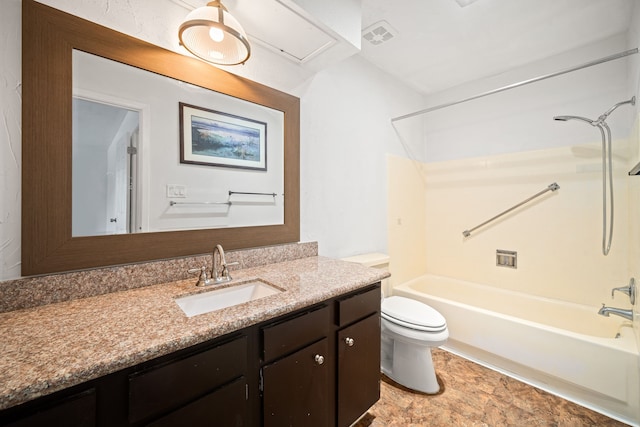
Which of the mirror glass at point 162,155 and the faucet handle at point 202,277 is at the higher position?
the mirror glass at point 162,155

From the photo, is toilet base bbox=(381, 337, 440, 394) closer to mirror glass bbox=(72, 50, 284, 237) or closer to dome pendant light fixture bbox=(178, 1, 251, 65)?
mirror glass bbox=(72, 50, 284, 237)

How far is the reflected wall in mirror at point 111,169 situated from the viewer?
894 millimetres

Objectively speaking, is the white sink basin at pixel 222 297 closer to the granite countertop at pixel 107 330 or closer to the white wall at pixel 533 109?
the granite countertop at pixel 107 330

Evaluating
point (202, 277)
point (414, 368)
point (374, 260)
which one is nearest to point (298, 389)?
point (202, 277)

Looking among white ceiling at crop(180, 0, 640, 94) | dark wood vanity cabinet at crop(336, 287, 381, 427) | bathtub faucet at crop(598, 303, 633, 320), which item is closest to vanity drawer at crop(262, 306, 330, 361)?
dark wood vanity cabinet at crop(336, 287, 381, 427)

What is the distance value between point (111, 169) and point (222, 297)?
0.72 meters


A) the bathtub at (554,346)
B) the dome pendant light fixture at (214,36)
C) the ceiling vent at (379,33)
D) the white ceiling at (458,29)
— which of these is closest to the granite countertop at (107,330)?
the dome pendant light fixture at (214,36)

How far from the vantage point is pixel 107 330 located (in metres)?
0.71

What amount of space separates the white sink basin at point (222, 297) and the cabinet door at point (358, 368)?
0.43m

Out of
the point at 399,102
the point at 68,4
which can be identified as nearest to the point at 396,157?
the point at 399,102

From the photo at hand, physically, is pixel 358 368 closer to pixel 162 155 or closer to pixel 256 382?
pixel 256 382

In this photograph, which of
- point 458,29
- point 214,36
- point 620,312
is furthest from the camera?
point 458,29

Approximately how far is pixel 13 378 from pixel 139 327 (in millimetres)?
241

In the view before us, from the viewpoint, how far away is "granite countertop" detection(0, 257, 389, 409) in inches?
21.0
